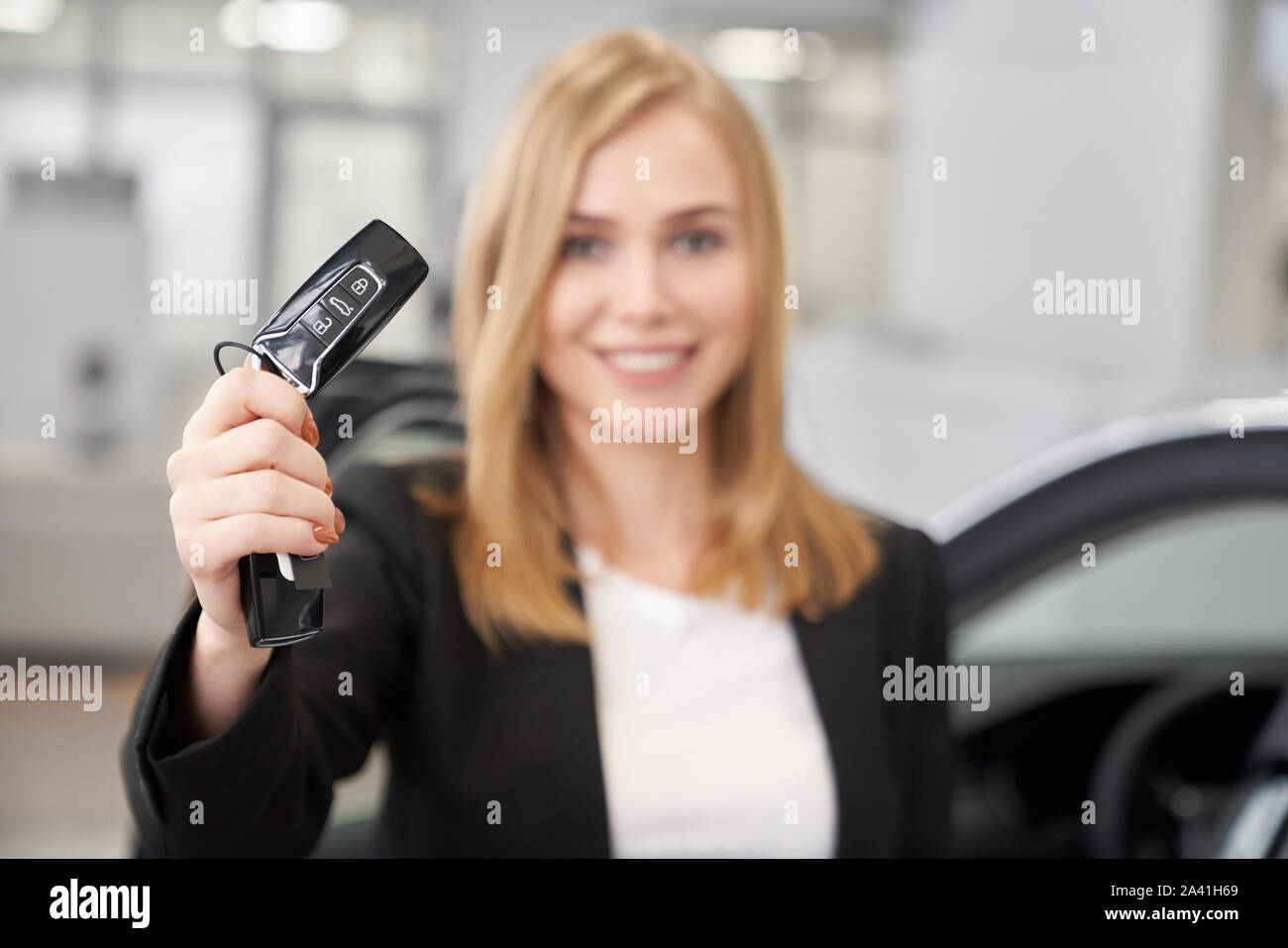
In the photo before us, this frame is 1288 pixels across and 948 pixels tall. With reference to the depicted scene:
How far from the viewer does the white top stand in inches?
26.0

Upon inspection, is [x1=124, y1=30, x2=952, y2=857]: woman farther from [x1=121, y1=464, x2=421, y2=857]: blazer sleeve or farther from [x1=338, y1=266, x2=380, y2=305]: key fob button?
[x1=338, y1=266, x2=380, y2=305]: key fob button

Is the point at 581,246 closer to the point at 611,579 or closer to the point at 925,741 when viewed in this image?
the point at 611,579

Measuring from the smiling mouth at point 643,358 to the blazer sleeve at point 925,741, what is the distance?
243 millimetres

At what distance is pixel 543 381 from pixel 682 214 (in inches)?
5.4

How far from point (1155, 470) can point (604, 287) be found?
0.42 meters

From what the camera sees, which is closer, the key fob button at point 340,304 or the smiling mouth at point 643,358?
the key fob button at point 340,304

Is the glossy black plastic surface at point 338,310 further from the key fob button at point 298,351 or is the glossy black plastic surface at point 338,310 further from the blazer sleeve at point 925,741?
the blazer sleeve at point 925,741

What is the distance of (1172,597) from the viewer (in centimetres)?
261

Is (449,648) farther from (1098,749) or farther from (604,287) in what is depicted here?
(1098,749)

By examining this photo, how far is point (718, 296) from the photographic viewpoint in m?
0.71

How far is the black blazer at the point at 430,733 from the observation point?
0.52 m

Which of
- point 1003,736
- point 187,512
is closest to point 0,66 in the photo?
point 1003,736

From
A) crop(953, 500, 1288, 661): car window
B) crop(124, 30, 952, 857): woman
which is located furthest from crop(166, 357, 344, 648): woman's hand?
crop(953, 500, 1288, 661): car window

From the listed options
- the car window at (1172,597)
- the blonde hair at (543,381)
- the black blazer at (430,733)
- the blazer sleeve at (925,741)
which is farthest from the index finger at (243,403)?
the car window at (1172,597)
